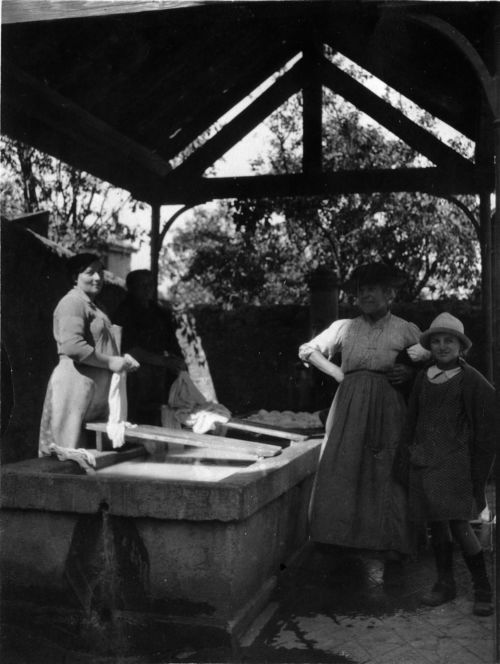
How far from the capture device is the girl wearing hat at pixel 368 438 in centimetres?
403

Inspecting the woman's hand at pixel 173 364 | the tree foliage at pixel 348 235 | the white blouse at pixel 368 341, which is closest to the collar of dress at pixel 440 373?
the white blouse at pixel 368 341

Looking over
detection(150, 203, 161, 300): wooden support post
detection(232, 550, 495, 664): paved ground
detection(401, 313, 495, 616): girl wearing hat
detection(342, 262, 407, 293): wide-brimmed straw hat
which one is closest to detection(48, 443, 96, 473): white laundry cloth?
detection(232, 550, 495, 664): paved ground

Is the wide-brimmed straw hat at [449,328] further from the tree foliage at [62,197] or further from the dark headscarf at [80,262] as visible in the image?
the tree foliage at [62,197]

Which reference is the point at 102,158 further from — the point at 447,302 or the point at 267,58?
the point at 447,302

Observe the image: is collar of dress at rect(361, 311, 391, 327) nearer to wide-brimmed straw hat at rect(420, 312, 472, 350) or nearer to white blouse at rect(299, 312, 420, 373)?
white blouse at rect(299, 312, 420, 373)

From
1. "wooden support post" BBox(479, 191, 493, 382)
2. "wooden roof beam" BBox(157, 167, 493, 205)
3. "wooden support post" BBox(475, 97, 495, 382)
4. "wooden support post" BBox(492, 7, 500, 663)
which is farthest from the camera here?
"wooden roof beam" BBox(157, 167, 493, 205)

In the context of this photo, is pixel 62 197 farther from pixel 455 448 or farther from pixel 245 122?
pixel 455 448

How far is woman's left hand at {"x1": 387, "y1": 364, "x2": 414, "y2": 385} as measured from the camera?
13.5 ft

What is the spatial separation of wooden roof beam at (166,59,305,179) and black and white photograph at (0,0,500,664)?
30 millimetres

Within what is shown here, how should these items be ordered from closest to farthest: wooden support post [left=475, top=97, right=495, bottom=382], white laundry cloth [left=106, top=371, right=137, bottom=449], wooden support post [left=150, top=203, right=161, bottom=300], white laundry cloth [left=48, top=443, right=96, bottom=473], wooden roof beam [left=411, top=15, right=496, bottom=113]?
wooden roof beam [left=411, top=15, right=496, bottom=113] → white laundry cloth [left=48, top=443, right=96, bottom=473] → white laundry cloth [left=106, top=371, right=137, bottom=449] → wooden support post [left=475, top=97, right=495, bottom=382] → wooden support post [left=150, top=203, right=161, bottom=300]

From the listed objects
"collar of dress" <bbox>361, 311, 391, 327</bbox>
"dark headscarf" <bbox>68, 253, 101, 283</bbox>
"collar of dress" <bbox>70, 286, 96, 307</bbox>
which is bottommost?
"collar of dress" <bbox>361, 311, 391, 327</bbox>

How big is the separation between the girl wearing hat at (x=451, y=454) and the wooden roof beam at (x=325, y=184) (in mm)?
3686

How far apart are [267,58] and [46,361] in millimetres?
3609

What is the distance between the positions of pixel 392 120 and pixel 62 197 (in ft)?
19.3
